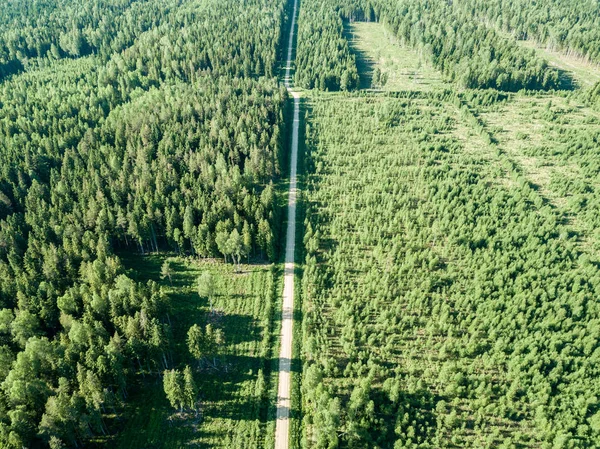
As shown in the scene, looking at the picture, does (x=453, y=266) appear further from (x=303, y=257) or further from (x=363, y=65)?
(x=363, y=65)

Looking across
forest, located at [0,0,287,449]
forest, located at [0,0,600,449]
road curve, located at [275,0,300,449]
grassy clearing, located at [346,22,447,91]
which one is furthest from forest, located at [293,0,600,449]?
forest, located at [0,0,287,449]

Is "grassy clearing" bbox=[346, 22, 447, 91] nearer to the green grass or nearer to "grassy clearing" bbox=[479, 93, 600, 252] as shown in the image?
"grassy clearing" bbox=[479, 93, 600, 252]

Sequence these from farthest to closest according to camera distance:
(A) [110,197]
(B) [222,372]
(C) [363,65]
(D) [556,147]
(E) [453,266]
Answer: (C) [363,65] < (D) [556,147] < (A) [110,197] < (E) [453,266] < (B) [222,372]

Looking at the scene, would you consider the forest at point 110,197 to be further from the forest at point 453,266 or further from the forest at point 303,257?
the forest at point 453,266

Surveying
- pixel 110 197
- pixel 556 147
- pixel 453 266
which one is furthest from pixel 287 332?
pixel 556 147

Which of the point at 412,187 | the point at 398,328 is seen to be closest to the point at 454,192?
the point at 412,187

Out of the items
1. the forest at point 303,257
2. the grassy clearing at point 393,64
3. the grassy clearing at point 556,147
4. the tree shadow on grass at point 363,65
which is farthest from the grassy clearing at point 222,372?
the grassy clearing at point 393,64
